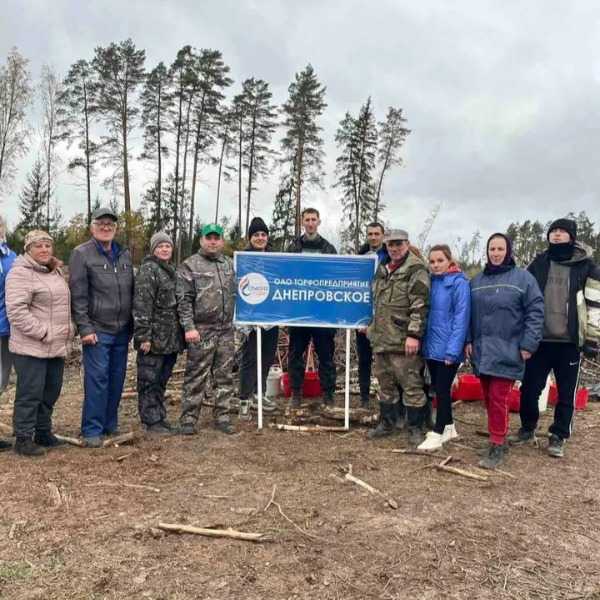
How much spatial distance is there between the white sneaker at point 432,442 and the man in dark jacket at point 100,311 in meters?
3.22

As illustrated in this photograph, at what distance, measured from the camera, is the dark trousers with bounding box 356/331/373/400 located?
6728mm

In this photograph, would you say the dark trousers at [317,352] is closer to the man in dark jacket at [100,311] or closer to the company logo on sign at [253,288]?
the company logo on sign at [253,288]

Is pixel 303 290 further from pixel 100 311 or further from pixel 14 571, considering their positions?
pixel 14 571

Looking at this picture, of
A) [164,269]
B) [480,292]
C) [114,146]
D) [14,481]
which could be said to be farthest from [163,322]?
[114,146]

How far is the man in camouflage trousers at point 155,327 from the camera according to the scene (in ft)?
18.2

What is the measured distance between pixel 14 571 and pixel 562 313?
4.94m

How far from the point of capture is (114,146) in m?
29.9

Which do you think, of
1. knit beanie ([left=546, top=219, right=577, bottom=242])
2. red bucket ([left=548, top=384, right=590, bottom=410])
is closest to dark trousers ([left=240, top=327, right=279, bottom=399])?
knit beanie ([left=546, top=219, right=577, bottom=242])

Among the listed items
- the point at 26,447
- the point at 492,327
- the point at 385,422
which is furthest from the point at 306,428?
the point at 26,447

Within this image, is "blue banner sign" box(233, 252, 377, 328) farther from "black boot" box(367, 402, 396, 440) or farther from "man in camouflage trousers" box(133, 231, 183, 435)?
"black boot" box(367, 402, 396, 440)

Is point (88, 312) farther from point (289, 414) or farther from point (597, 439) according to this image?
point (597, 439)

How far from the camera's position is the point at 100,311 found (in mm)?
5340

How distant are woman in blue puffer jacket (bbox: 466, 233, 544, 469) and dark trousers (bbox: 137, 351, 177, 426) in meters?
3.23

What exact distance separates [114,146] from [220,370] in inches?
1077
